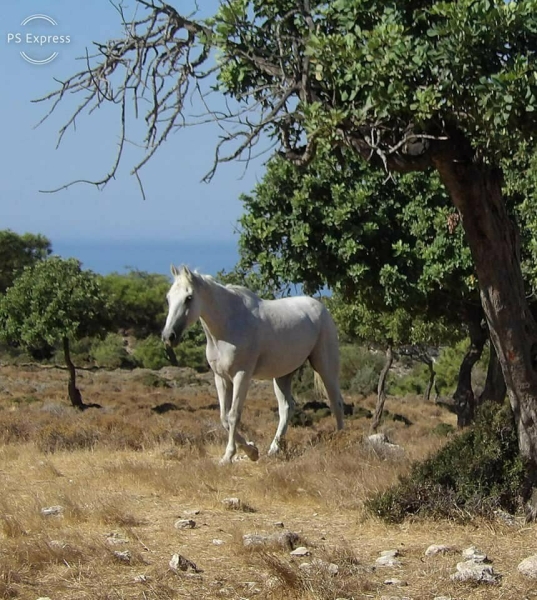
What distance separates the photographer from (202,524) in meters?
8.10

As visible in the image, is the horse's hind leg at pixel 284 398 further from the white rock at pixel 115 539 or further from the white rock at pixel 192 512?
the white rock at pixel 115 539

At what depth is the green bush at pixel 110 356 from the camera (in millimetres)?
54031

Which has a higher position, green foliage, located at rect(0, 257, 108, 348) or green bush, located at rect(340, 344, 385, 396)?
green foliage, located at rect(0, 257, 108, 348)

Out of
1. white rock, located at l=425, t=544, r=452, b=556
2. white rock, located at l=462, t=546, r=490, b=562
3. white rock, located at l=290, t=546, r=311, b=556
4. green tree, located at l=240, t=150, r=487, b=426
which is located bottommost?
white rock, located at l=290, t=546, r=311, b=556

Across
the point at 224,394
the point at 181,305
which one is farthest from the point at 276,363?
the point at 181,305

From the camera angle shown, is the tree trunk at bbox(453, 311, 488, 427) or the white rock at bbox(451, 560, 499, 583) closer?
the white rock at bbox(451, 560, 499, 583)

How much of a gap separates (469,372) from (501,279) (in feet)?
30.7

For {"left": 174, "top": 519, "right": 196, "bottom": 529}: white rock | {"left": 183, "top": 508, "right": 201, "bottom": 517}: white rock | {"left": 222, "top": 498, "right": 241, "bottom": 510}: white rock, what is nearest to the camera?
{"left": 174, "top": 519, "right": 196, "bottom": 529}: white rock

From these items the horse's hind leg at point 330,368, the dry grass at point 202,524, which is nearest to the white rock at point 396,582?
the dry grass at point 202,524

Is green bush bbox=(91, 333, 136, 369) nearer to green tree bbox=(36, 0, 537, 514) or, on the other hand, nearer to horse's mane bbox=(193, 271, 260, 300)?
horse's mane bbox=(193, 271, 260, 300)

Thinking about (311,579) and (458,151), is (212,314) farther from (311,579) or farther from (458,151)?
(311,579)

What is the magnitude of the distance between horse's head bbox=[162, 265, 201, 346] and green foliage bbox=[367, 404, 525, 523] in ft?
12.2

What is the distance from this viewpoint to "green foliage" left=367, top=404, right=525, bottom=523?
7957 mm

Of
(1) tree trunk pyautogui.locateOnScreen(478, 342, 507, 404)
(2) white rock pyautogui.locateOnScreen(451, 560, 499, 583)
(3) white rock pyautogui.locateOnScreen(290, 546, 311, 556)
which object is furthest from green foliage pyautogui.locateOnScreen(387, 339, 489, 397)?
(2) white rock pyautogui.locateOnScreen(451, 560, 499, 583)
